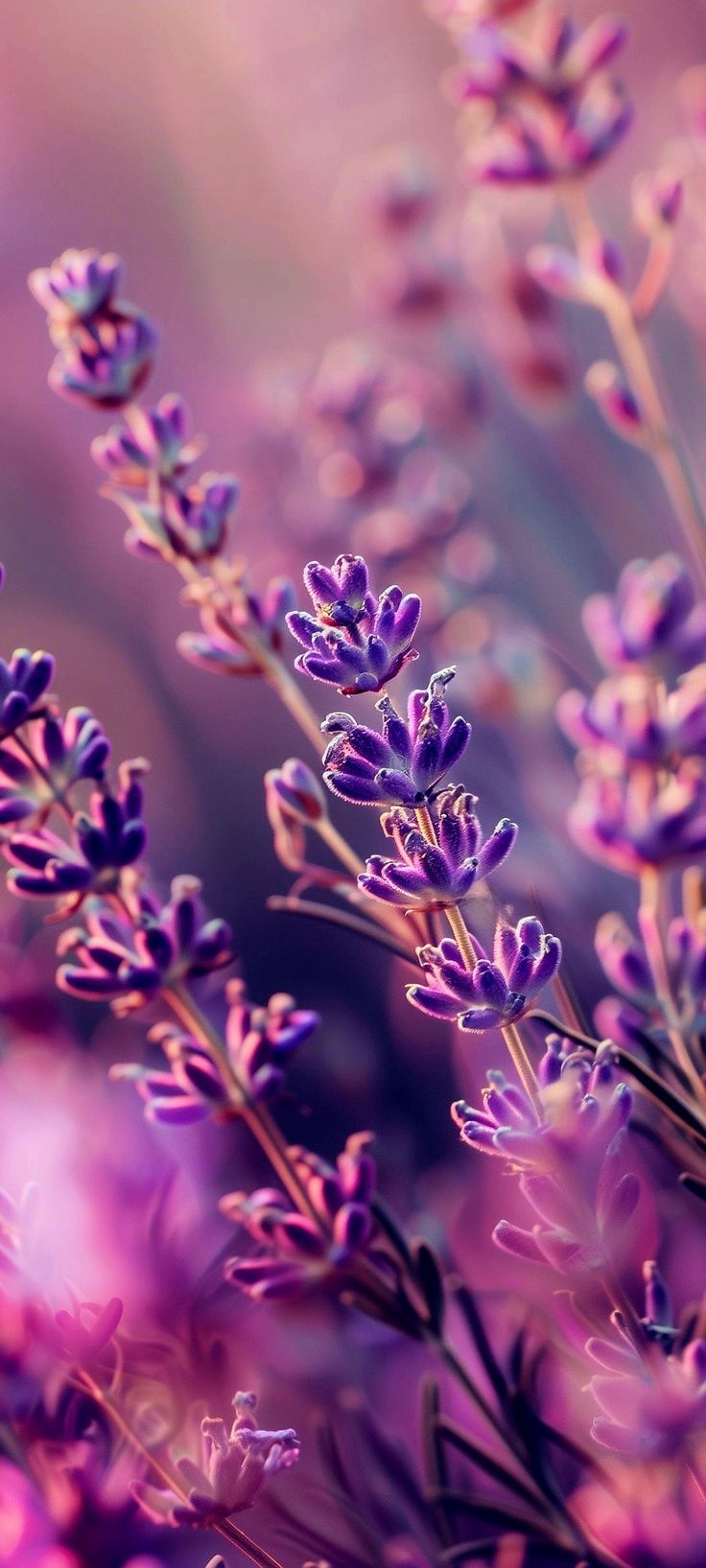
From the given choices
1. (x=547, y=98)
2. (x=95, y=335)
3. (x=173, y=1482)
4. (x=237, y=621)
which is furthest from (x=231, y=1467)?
(x=547, y=98)

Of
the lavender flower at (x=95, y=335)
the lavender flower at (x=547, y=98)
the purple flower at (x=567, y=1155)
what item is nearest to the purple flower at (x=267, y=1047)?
the purple flower at (x=567, y=1155)

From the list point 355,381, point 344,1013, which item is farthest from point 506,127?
point 344,1013

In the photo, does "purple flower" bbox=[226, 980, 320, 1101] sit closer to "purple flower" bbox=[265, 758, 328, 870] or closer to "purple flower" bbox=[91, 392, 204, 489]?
"purple flower" bbox=[265, 758, 328, 870]

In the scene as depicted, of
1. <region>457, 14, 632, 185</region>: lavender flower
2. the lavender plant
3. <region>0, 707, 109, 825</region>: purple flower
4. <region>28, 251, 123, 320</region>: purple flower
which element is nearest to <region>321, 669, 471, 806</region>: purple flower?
the lavender plant

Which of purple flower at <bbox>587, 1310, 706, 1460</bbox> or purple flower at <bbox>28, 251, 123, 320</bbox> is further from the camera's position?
purple flower at <bbox>28, 251, 123, 320</bbox>

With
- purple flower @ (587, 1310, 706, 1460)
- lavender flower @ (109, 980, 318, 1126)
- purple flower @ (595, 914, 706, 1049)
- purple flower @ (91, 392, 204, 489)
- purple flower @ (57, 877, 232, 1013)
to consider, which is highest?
purple flower @ (91, 392, 204, 489)

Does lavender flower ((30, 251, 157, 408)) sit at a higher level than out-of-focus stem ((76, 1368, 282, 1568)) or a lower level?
higher

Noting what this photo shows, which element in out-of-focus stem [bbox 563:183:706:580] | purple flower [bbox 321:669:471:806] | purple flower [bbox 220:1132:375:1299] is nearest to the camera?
purple flower [bbox 321:669:471:806]

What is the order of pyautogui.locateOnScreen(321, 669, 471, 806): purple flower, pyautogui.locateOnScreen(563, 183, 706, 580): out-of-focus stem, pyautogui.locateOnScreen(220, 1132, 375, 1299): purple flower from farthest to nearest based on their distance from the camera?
pyautogui.locateOnScreen(563, 183, 706, 580): out-of-focus stem, pyautogui.locateOnScreen(220, 1132, 375, 1299): purple flower, pyautogui.locateOnScreen(321, 669, 471, 806): purple flower
